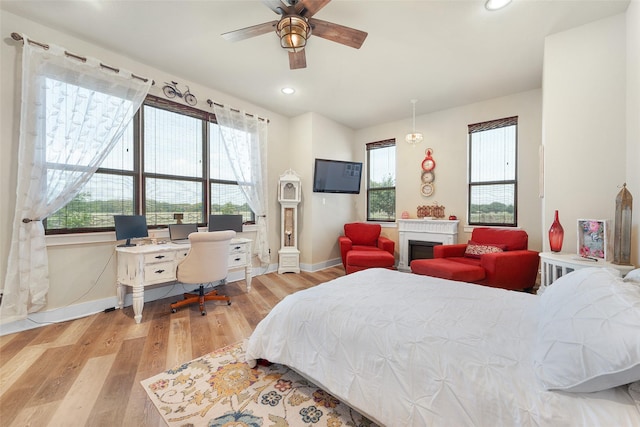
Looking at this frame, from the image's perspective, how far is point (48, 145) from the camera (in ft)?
7.89

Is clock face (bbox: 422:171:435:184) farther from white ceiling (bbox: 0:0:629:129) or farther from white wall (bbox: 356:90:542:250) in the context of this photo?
white ceiling (bbox: 0:0:629:129)

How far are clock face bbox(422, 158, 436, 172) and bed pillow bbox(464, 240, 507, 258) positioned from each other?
1.55 meters

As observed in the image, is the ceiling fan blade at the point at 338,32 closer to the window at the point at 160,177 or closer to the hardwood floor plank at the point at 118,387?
the window at the point at 160,177

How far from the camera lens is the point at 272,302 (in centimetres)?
313

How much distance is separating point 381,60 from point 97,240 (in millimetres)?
3838

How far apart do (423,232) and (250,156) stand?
3.30 metres

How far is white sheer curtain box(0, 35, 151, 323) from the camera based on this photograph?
7.46 feet

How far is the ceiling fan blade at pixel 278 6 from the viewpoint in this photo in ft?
6.02

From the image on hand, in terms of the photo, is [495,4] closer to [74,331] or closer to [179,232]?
[179,232]

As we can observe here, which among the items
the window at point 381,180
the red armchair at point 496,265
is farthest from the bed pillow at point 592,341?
the window at point 381,180

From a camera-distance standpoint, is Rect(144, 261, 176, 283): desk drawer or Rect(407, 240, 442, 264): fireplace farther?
Rect(407, 240, 442, 264): fireplace

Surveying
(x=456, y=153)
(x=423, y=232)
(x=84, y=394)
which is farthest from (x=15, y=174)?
(x=456, y=153)

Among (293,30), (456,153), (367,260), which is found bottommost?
(367,260)

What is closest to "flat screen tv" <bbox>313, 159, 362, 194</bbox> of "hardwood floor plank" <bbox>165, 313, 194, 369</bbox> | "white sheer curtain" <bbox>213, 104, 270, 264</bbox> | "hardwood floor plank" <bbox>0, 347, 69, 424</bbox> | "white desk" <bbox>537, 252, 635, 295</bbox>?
"white sheer curtain" <bbox>213, 104, 270, 264</bbox>
